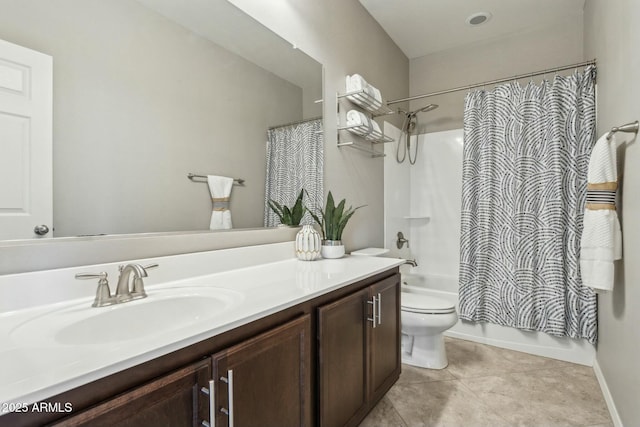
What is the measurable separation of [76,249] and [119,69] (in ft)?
2.02

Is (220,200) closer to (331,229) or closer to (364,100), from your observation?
(331,229)

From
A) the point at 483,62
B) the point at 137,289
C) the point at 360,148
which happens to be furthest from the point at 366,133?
the point at 137,289

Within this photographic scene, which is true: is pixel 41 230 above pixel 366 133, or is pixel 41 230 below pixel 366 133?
below

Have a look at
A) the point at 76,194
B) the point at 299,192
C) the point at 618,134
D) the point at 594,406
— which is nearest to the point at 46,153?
the point at 76,194

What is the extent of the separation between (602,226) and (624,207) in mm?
152

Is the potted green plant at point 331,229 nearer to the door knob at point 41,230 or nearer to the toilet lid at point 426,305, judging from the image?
the toilet lid at point 426,305

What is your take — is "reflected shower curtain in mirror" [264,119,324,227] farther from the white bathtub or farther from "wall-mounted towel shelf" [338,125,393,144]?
the white bathtub

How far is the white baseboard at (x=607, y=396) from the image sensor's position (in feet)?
5.17

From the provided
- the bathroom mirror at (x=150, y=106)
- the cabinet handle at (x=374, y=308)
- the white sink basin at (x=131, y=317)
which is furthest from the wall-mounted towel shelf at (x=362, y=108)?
the white sink basin at (x=131, y=317)

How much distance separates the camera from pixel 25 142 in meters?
0.92

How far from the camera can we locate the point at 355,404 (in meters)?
1.40

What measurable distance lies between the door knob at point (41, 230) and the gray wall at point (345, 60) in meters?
1.21

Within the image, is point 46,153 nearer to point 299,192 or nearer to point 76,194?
point 76,194

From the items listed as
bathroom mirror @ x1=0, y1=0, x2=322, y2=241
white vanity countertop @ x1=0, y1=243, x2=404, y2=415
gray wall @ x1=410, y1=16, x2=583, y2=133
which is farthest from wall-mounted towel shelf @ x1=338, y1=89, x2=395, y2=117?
white vanity countertop @ x1=0, y1=243, x2=404, y2=415
